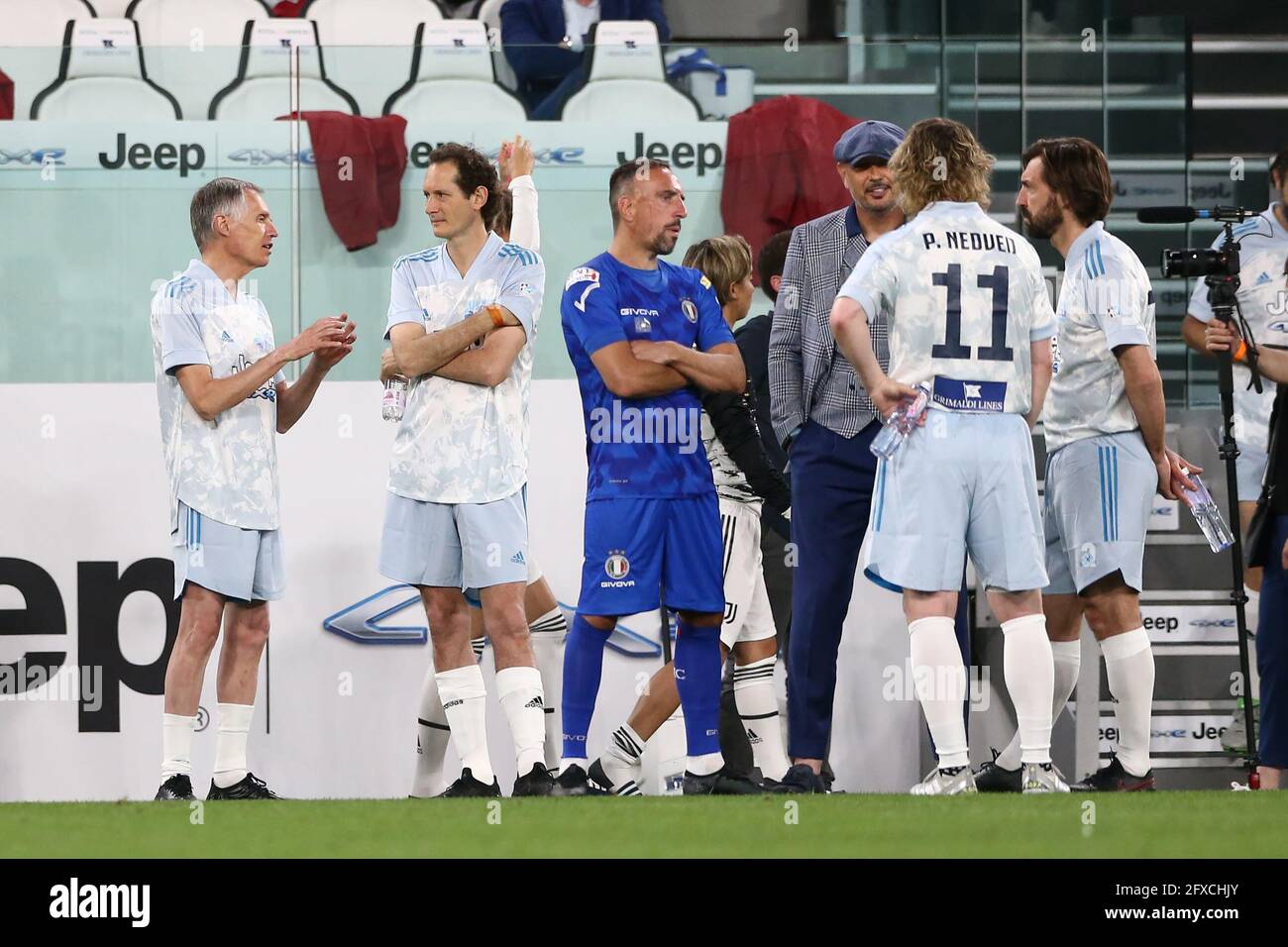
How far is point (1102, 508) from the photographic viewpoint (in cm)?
537

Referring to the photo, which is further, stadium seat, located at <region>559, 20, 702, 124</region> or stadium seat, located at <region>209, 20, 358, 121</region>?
stadium seat, located at <region>559, 20, 702, 124</region>

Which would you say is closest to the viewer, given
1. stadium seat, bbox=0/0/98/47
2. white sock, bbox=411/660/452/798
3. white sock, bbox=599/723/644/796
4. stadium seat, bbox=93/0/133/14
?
white sock, bbox=599/723/644/796

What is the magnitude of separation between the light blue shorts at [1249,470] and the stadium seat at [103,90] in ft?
14.2

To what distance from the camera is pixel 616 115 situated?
7191mm

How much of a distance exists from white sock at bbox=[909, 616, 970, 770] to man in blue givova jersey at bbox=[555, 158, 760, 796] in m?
0.74

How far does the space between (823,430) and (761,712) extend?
116 centimetres

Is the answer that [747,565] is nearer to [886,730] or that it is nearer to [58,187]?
[886,730]

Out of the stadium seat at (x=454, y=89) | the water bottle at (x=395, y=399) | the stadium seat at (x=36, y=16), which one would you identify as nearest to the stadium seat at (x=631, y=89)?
the stadium seat at (x=454, y=89)

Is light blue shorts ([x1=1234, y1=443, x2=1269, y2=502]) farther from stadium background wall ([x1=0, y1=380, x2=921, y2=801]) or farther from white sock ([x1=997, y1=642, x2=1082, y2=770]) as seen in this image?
white sock ([x1=997, y1=642, x2=1082, y2=770])

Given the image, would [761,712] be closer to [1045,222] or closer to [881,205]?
[881,205]

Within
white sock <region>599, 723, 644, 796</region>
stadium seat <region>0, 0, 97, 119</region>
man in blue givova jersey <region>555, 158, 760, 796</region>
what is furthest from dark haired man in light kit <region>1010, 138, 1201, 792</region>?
stadium seat <region>0, 0, 97, 119</region>

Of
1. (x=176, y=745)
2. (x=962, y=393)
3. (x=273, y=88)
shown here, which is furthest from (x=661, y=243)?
(x=273, y=88)

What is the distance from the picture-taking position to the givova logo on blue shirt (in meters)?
4.82
